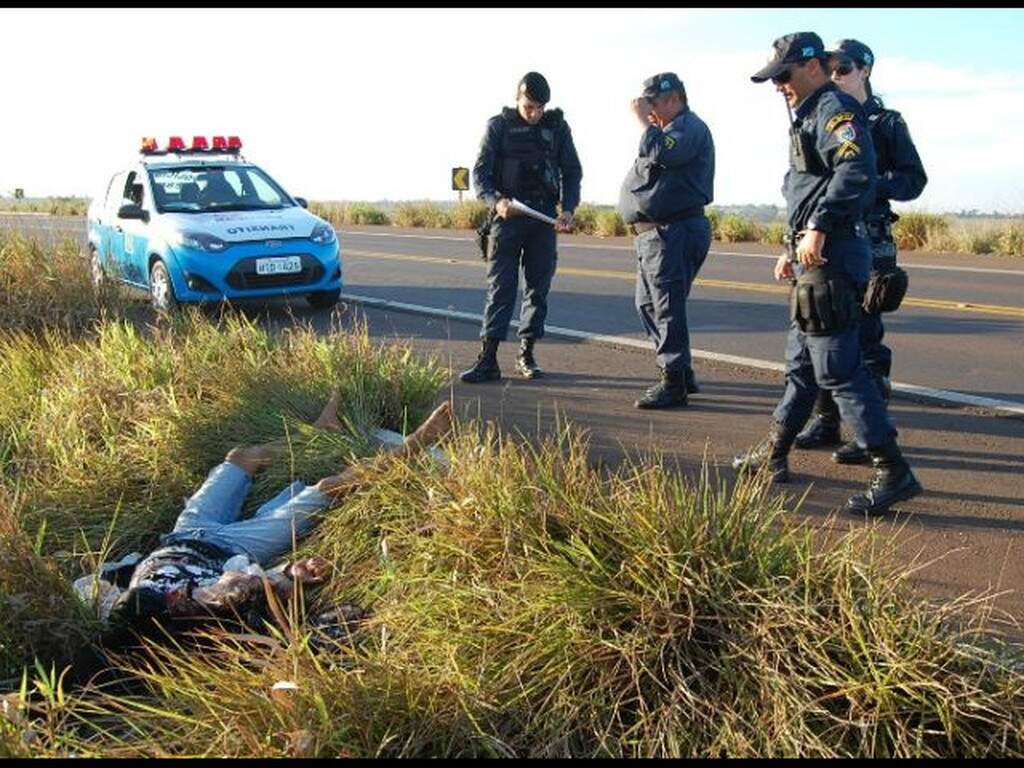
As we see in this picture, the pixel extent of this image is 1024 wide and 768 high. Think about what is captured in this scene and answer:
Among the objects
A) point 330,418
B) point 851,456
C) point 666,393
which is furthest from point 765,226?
point 330,418

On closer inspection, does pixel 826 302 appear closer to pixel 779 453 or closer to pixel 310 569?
pixel 779 453

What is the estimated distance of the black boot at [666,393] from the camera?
671 centimetres

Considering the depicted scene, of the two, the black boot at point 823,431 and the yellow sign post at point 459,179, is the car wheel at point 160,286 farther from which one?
the yellow sign post at point 459,179

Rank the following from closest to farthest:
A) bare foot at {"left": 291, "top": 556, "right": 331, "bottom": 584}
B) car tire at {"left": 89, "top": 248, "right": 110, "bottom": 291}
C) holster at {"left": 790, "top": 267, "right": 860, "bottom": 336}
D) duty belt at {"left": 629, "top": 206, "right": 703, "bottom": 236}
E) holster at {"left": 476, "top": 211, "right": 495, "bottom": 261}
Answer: bare foot at {"left": 291, "top": 556, "right": 331, "bottom": 584} < holster at {"left": 790, "top": 267, "right": 860, "bottom": 336} < duty belt at {"left": 629, "top": 206, "right": 703, "bottom": 236} < holster at {"left": 476, "top": 211, "right": 495, "bottom": 261} < car tire at {"left": 89, "top": 248, "right": 110, "bottom": 291}

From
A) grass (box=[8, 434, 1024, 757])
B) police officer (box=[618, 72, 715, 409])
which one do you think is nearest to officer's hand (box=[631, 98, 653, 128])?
police officer (box=[618, 72, 715, 409])

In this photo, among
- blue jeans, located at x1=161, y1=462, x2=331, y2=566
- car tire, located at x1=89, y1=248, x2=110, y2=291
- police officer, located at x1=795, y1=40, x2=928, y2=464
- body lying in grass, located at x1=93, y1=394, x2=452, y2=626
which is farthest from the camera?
car tire, located at x1=89, y1=248, x2=110, y2=291

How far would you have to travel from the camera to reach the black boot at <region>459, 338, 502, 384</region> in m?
7.46

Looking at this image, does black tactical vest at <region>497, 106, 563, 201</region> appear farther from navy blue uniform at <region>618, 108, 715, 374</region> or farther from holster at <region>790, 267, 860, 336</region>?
holster at <region>790, 267, 860, 336</region>

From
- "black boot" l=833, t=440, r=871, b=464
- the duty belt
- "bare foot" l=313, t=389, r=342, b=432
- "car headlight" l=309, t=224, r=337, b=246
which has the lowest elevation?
"black boot" l=833, t=440, r=871, b=464

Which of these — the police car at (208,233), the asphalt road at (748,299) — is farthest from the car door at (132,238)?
the asphalt road at (748,299)

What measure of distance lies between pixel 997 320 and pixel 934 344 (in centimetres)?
179

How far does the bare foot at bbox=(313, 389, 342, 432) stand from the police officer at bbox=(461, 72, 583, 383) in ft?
6.46

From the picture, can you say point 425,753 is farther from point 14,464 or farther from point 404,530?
point 14,464

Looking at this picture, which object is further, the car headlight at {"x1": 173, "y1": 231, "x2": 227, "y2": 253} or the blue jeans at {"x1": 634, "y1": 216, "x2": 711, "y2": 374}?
the car headlight at {"x1": 173, "y1": 231, "x2": 227, "y2": 253}
